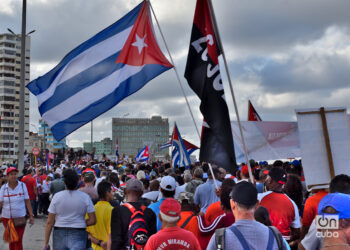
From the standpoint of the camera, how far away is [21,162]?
16.5 meters

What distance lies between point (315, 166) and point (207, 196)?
3.79 metres

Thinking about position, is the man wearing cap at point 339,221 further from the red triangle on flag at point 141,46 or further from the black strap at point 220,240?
the red triangle on flag at point 141,46

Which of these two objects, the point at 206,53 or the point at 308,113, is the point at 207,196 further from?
the point at 308,113

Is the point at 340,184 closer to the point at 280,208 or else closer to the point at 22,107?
the point at 280,208

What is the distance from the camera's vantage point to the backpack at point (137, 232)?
531cm

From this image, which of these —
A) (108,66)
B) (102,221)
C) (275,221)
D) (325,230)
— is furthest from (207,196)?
(325,230)

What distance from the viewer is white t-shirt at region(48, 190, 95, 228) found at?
6.86 metres

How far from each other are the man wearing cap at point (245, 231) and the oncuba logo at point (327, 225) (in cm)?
41

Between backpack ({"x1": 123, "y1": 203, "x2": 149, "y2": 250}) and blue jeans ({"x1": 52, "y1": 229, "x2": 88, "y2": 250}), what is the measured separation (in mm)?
1560

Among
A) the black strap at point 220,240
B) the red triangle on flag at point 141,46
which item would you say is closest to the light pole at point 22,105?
the red triangle on flag at point 141,46

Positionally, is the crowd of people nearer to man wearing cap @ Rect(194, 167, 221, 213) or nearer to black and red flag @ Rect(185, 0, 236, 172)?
man wearing cap @ Rect(194, 167, 221, 213)

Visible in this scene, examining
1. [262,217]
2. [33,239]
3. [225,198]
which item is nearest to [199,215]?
[225,198]

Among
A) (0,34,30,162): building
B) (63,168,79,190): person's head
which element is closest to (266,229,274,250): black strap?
(63,168,79,190): person's head

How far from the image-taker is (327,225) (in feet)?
12.3
